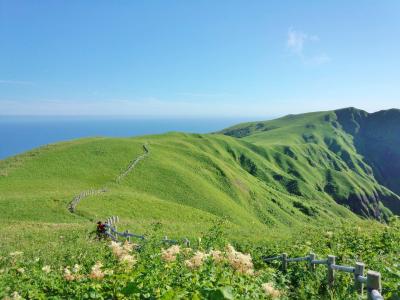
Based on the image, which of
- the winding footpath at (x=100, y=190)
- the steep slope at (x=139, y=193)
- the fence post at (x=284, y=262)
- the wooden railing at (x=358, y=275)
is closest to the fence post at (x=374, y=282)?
the wooden railing at (x=358, y=275)

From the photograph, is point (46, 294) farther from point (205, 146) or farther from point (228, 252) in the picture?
point (205, 146)

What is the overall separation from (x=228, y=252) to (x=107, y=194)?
144 ft

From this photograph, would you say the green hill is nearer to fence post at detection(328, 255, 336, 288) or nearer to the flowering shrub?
fence post at detection(328, 255, 336, 288)

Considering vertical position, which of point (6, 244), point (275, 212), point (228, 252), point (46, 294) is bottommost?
point (275, 212)

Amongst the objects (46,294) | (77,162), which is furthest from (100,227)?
(77,162)

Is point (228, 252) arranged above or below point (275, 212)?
above

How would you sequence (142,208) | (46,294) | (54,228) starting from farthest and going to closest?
(142,208), (54,228), (46,294)

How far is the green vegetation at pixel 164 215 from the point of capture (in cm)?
948

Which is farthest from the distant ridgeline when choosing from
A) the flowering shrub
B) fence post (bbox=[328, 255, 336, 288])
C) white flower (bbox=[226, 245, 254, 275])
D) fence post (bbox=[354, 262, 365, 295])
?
white flower (bbox=[226, 245, 254, 275])

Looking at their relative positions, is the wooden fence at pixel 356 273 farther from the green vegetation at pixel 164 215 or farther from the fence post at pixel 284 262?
the green vegetation at pixel 164 215

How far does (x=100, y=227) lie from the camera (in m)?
26.9

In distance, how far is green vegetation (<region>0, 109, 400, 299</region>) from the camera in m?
9.48

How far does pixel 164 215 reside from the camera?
46500 millimetres

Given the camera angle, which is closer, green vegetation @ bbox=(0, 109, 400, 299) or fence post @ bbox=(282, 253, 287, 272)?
green vegetation @ bbox=(0, 109, 400, 299)
